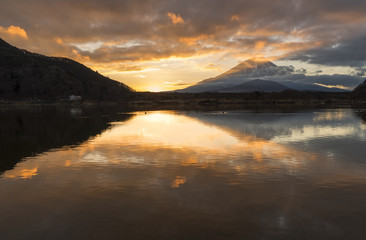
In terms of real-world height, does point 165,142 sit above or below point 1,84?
below

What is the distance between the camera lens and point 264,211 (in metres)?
13.3

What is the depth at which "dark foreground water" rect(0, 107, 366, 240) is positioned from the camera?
11719mm

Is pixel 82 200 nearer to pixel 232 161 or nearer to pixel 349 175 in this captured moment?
pixel 232 161

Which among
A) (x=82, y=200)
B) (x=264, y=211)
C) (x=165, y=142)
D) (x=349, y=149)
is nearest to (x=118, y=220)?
(x=82, y=200)

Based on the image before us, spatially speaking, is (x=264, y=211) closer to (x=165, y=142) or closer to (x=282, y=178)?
(x=282, y=178)

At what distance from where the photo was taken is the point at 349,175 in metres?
19.1

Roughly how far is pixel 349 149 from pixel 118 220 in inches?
979

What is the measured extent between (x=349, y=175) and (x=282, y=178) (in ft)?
15.2

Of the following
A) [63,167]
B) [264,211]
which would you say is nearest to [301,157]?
[264,211]

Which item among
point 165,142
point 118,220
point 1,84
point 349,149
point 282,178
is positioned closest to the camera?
point 118,220

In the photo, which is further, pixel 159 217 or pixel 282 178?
pixel 282 178

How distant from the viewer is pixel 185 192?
16.0 metres

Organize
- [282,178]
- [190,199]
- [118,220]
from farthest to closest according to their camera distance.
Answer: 1. [282,178]
2. [190,199]
3. [118,220]

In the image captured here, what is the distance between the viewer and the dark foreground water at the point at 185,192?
38.4 feet
